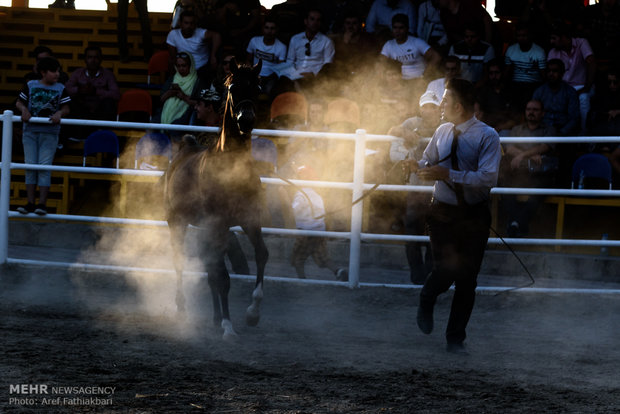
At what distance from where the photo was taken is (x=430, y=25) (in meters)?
12.8

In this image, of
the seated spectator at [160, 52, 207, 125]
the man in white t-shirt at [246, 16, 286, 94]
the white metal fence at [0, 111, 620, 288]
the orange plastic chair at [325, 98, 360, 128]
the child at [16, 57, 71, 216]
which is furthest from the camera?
the man in white t-shirt at [246, 16, 286, 94]

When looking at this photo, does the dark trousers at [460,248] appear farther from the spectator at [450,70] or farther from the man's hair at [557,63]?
the man's hair at [557,63]

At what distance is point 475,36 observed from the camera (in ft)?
38.6

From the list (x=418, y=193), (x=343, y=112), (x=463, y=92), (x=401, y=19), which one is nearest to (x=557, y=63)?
(x=401, y=19)

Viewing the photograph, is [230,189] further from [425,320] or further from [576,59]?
[576,59]

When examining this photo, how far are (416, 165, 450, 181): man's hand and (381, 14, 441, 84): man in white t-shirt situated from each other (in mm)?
5851

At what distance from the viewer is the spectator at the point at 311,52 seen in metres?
12.5

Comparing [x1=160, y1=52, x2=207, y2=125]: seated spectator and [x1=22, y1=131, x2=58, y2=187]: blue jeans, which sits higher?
[x1=160, y1=52, x2=207, y2=125]: seated spectator

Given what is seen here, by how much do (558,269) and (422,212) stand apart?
2221mm

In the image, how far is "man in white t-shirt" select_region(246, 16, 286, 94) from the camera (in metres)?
12.7

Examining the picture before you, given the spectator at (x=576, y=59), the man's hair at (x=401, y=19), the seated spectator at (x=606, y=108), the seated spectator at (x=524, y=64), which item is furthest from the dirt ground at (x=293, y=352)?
the man's hair at (x=401, y=19)

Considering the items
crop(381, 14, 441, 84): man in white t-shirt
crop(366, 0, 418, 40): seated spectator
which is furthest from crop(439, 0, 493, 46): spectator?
crop(381, 14, 441, 84): man in white t-shirt

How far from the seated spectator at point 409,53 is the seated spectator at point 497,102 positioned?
759 millimetres

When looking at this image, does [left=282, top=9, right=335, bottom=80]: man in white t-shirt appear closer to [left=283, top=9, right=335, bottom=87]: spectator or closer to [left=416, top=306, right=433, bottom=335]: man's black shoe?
[left=283, top=9, right=335, bottom=87]: spectator
